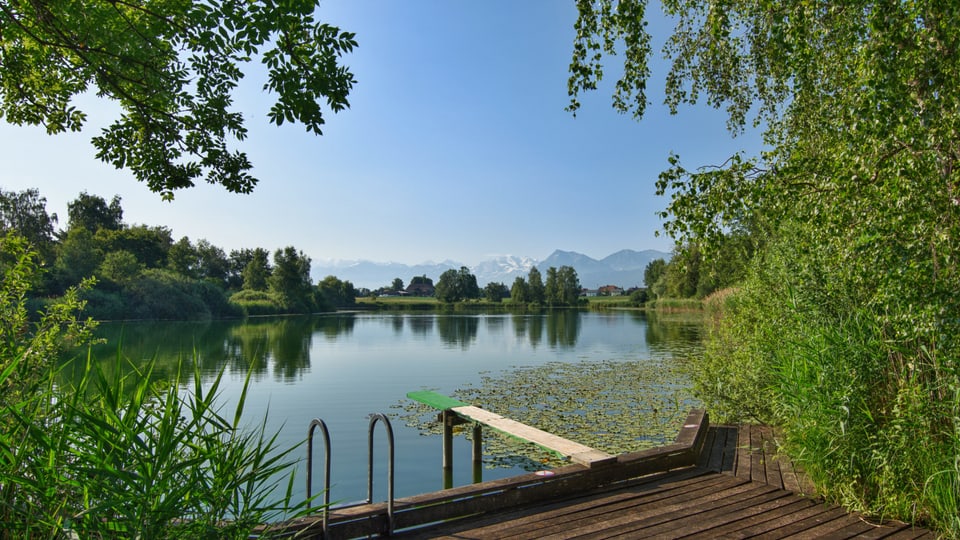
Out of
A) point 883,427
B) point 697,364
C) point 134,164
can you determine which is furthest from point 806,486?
point 134,164

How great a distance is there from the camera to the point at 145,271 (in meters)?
47.1

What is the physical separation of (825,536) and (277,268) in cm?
7125

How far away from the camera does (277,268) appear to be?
227 ft

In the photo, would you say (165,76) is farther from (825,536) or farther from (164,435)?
(825,536)

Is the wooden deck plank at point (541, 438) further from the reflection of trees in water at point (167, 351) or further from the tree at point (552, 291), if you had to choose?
the tree at point (552, 291)

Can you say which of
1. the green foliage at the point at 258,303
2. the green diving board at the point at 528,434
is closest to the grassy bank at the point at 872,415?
the green diving board at the point at 528,434

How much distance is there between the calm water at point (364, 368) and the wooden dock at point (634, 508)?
144 cm

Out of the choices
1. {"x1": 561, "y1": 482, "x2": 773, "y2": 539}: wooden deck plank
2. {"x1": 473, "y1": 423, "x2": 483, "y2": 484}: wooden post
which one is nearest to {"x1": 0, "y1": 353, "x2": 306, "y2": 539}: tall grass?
{"x1": 561, "y1": 482, "x2": 773, "y2": 539}: wooden deck plank

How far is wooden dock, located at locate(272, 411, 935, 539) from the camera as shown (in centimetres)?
382

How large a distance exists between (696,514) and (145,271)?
52.9 m

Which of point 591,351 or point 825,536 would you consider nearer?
point 825,536

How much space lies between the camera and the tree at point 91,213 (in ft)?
216

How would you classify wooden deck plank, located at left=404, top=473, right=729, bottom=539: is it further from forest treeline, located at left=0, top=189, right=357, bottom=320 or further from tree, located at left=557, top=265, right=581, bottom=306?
tree, located at left=557, top=265, right=581, bottom=306

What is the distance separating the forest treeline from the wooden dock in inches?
1110
